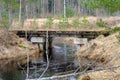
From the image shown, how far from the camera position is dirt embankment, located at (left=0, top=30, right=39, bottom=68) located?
92.7 ft

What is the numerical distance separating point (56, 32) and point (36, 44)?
3287mm

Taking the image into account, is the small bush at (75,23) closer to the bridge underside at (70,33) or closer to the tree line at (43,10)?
the bridge underside at (70,33)

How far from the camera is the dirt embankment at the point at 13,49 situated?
2826 cm

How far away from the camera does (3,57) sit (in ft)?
93.1

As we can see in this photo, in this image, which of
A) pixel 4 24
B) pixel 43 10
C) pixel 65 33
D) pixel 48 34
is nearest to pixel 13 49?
pixel 4 24

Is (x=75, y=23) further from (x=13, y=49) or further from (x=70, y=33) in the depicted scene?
(x=13, y=49)

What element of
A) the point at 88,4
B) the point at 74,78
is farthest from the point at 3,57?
the point at 88,4

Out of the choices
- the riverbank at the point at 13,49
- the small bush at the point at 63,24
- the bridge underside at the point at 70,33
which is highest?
the small bush at the point at 63,24

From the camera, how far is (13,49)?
3091 centimetres

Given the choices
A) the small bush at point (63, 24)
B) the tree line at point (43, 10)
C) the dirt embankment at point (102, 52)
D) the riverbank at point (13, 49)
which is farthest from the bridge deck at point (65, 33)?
the tree line at point (43, 10)

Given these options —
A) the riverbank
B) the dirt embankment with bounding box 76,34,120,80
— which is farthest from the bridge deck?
the dirt embankment with bounding box 76,34,120,80

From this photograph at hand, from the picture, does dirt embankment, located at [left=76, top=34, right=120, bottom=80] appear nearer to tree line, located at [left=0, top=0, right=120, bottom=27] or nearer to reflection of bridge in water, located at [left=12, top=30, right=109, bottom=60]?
reflection of bridge in water, located at [left=12, top=30, right=109, bottom=60]

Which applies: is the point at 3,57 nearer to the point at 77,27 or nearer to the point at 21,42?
the point at 21,42

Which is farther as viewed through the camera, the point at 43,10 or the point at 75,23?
the point at 43,10
